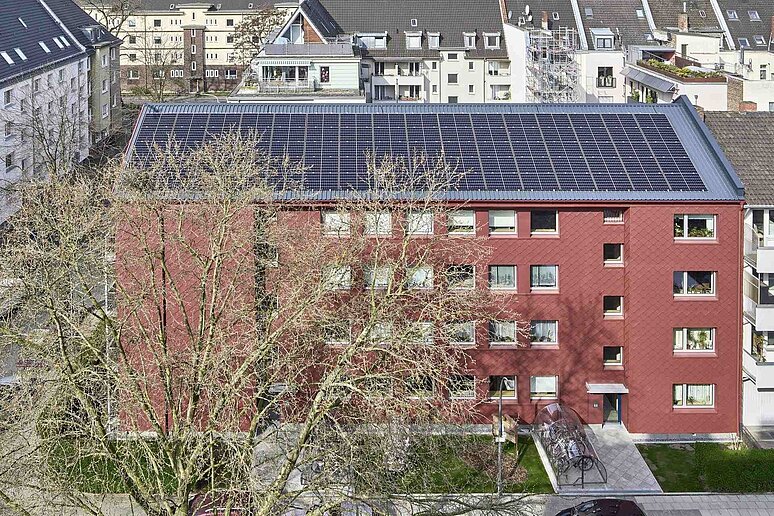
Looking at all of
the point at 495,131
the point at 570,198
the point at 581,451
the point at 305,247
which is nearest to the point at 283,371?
the point at 305,247

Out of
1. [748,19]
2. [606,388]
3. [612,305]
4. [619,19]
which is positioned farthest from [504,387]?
[748,19]

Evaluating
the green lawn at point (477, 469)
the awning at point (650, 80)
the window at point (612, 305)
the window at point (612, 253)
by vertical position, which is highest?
the awning at point (650, 80)

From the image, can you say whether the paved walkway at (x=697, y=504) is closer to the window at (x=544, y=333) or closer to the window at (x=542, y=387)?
the window at (x=542, y=387)

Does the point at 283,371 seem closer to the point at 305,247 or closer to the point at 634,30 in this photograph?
the point at 305,247

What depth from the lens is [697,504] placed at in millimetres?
24500

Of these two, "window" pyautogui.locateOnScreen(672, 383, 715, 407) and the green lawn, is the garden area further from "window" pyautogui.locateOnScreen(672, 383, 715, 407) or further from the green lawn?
the green lawn

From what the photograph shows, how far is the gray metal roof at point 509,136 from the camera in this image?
1082 inches

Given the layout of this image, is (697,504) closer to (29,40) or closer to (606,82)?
(606,82)

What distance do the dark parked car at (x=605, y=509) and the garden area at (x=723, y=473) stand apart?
2.05 m

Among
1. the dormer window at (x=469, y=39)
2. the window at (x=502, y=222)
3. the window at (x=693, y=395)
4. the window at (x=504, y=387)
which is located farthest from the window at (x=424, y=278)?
the dormer window at (x=469, y=39)

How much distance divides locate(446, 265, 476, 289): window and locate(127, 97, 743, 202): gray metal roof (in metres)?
1.92

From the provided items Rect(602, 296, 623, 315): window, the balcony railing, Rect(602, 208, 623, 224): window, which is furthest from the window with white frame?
the balcony railing

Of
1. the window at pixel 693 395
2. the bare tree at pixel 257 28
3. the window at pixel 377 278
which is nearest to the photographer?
the window at pixel 377 278

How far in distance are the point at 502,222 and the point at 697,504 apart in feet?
29.1
